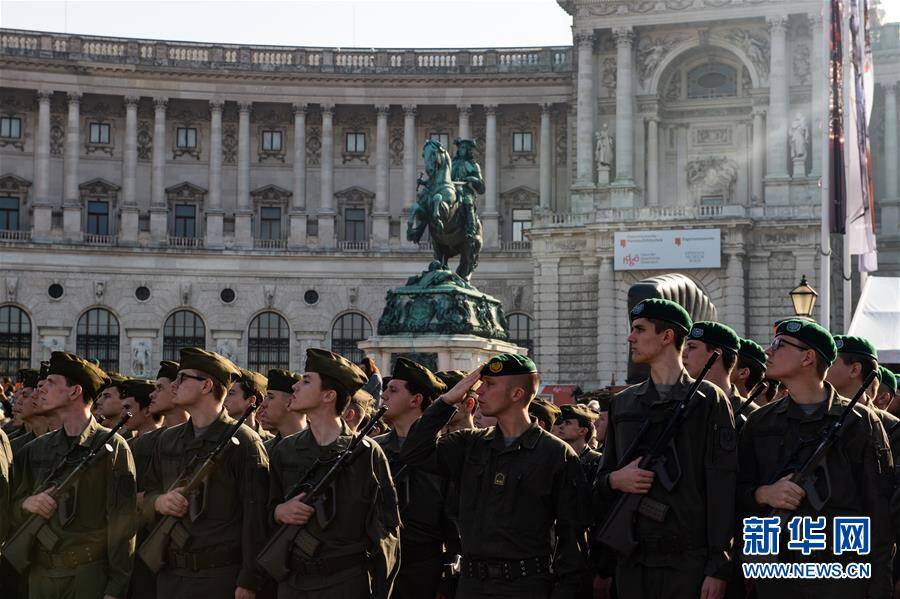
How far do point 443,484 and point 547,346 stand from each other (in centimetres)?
5262

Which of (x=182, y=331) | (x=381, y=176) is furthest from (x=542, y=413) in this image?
(x=381, y=176)

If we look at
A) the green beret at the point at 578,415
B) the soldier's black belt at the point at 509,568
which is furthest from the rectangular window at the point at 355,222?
the soldier's black belt at the point at 509,568

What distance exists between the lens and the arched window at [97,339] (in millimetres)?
66938

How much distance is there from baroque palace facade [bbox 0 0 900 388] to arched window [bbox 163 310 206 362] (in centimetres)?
12

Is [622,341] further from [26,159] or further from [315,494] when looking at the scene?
[315,494]

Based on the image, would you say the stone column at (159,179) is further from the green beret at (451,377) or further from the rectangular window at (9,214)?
the green beret at (451,377)

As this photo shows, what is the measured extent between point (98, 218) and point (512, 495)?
6278cm

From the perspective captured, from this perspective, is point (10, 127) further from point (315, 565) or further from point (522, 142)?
point (315, 565)

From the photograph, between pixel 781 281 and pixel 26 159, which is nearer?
pixel 781 281

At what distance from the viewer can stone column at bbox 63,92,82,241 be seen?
67625mm

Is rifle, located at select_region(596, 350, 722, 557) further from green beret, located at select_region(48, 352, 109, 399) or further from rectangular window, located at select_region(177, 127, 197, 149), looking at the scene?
rectangular window, located at select_region(177, 127, 197, 149)

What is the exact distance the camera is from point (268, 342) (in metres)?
68.6

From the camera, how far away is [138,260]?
6775cm

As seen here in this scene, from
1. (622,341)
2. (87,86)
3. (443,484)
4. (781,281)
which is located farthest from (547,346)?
(443,484)
